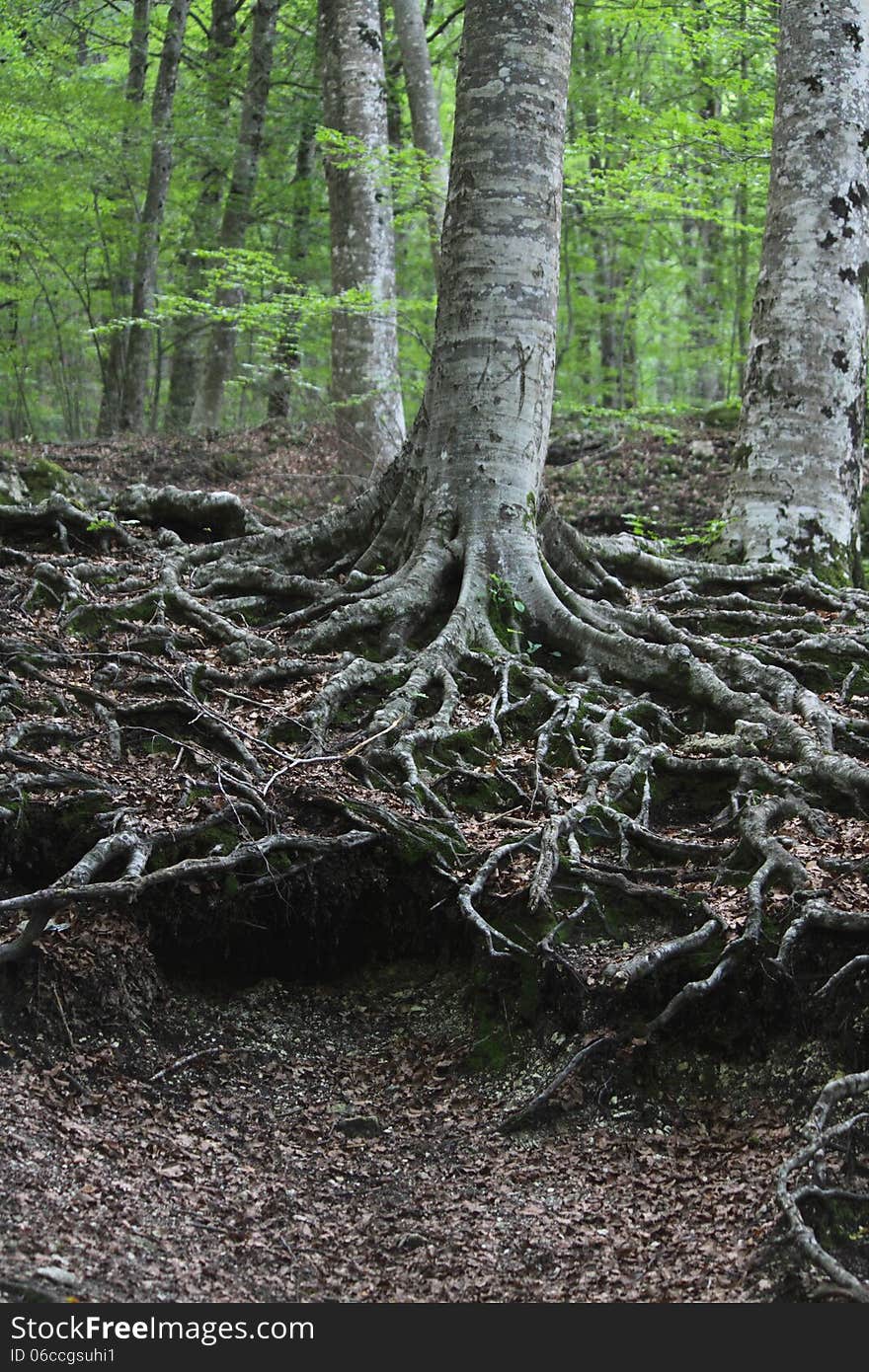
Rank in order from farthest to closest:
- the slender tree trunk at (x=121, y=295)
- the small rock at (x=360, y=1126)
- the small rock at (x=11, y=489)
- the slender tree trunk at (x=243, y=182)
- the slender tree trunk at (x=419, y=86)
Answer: the slender tree trunk at (x=121, y=295) → the slender tree trunk at (x=243, y=182) → the slender tree trunk at (x=419, y=86) → the small rock at (x=11, y=489) → the small rock at (x=360, y=1126)

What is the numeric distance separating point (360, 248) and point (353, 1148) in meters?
10.8

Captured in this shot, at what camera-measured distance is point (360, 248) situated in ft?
43.0

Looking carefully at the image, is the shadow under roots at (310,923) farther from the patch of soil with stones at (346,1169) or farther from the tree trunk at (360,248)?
the tree trunk at (360,248)

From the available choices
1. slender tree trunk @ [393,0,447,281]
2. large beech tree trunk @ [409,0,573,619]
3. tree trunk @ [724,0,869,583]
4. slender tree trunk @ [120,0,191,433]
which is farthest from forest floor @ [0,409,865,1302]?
slender tree trunk @ [120,0,191,433]

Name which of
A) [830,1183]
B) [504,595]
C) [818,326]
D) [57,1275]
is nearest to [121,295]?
[818,326]

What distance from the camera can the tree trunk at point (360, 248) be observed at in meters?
12.8

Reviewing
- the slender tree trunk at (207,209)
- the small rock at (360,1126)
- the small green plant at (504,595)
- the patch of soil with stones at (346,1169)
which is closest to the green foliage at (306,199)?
the slender tree trunk at (207,209)

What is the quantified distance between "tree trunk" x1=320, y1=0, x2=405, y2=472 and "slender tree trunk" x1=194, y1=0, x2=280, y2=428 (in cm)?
347

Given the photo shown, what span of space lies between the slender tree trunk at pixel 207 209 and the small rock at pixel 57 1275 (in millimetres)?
15970

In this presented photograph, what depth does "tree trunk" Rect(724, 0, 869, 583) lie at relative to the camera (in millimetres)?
8602

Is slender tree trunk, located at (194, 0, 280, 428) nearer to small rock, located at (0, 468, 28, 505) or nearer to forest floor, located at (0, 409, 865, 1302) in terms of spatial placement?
small rock, located at (0, 468, 28, 505)

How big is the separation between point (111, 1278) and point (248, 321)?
11396mm

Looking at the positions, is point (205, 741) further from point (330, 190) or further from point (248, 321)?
point (330, 190)

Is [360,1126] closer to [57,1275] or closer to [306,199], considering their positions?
[57,1275]
